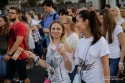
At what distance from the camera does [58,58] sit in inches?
→ 133

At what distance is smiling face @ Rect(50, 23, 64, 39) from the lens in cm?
349

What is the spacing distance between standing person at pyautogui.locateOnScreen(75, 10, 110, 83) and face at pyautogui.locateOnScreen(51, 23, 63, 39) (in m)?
0.45

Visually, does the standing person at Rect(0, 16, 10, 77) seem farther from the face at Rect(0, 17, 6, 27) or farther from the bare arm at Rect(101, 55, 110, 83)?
the bare arm at Rect(101, 55, 110, 83)

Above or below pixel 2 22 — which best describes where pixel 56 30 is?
above

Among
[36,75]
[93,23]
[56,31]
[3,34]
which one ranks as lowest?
[36,75]

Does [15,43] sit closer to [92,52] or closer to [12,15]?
[12,15]

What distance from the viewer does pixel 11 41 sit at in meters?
5.19

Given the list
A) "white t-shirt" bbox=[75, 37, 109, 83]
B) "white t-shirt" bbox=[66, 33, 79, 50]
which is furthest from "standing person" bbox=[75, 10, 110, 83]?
"white t-shirt" bbox=[66, 33, 79, 50]

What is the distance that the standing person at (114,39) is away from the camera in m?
4.38

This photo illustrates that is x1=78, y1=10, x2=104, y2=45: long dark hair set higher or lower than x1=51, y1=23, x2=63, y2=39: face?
higher

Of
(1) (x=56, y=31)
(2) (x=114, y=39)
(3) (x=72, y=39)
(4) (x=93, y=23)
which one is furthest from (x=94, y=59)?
(3) (x=72, y=39)

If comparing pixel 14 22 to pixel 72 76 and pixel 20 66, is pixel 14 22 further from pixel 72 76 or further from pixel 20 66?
pixel 72 76

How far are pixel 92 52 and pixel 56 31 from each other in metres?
0.72

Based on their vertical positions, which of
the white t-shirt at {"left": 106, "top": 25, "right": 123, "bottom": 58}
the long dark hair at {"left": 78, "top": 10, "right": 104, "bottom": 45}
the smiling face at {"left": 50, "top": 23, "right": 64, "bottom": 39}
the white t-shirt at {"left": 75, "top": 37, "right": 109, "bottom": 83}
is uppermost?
the long dark hair at {"left": 78, "top": 10, "right": 104, "bottom": 45}
